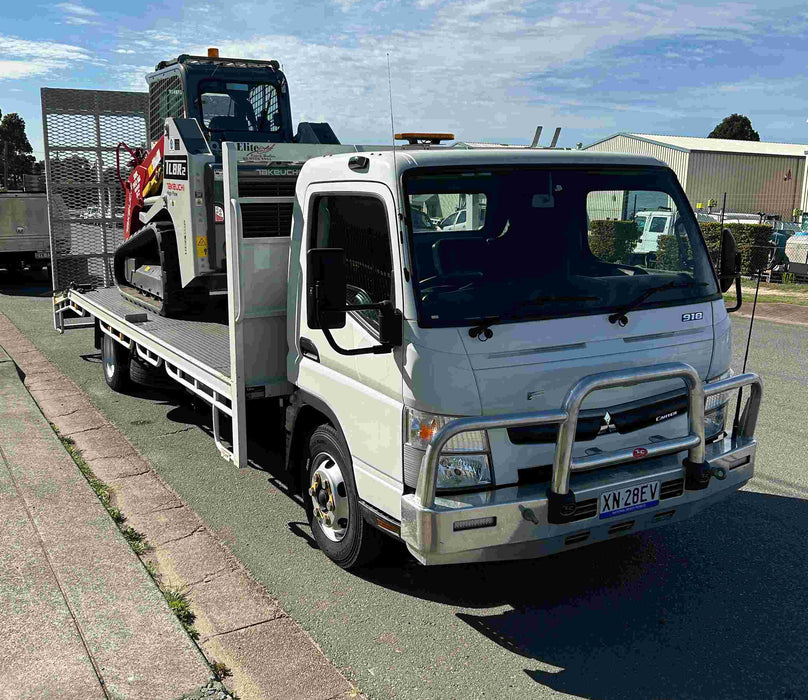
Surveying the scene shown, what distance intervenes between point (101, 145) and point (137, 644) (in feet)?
26.4

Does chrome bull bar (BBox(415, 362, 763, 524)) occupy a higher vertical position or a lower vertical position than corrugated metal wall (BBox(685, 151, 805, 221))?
lower

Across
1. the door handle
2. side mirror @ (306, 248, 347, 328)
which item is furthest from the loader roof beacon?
side mirror @ (306, 248, 347, 328)

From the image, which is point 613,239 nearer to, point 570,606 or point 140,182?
point 570,606

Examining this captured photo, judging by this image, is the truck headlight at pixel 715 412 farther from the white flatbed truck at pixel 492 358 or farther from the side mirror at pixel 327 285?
the side mirror at pixel 327 285

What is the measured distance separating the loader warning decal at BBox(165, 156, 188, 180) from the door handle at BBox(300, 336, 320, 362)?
8.73 feet

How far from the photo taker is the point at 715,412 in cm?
425

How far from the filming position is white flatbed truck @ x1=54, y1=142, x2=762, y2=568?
140 inches

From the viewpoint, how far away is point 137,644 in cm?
377

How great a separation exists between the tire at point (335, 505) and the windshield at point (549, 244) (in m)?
1.09

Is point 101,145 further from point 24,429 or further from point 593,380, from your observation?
point 593,380

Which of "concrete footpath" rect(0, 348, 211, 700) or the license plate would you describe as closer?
"concrete footpath" rect(0, 348, 211, 700)

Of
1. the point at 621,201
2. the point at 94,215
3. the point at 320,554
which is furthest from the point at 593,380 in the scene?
the point at 94,215

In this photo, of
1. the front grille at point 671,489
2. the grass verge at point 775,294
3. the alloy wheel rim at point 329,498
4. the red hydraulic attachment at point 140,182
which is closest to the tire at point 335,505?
the alloy wheel rim at point 329,498

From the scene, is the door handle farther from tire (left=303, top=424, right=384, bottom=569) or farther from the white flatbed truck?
tire (left=303, top=424, right=384, bottom=569)
